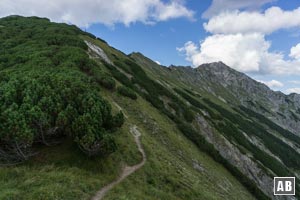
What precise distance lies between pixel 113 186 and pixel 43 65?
78.3ft

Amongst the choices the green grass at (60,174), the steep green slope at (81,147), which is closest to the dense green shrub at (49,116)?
the steep green slope at (81,147)

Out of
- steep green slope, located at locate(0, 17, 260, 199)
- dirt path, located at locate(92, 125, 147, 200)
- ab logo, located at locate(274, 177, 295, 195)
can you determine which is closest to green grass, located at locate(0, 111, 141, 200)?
steep green slope, located at locate(0, 17, 260, 199)

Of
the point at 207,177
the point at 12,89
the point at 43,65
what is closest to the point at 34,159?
the point at 12,89

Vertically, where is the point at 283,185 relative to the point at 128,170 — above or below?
below

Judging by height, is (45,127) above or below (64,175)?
above

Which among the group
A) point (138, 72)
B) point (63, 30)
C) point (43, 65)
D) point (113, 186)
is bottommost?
point (113, 186)

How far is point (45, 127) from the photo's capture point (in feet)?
72.5

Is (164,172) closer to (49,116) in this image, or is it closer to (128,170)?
(128,170)

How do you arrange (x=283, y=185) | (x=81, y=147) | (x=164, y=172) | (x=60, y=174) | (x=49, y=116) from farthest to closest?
(x=164, y=172)
(x=283, y=185)
(x=81, y=147)
(x=49, y=116)
(x=60, y=174)

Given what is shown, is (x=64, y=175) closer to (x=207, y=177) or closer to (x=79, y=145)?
(x=79, y=145)

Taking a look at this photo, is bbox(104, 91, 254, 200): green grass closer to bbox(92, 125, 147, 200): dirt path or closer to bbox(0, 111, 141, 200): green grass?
bbox(92, 125, 147, 200): dirt path

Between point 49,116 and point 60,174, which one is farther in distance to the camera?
point 49,116

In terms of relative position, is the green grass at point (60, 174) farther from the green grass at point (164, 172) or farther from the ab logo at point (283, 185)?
the ab logo at point (283, 185)

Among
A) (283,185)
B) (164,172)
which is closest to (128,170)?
(164,172)
